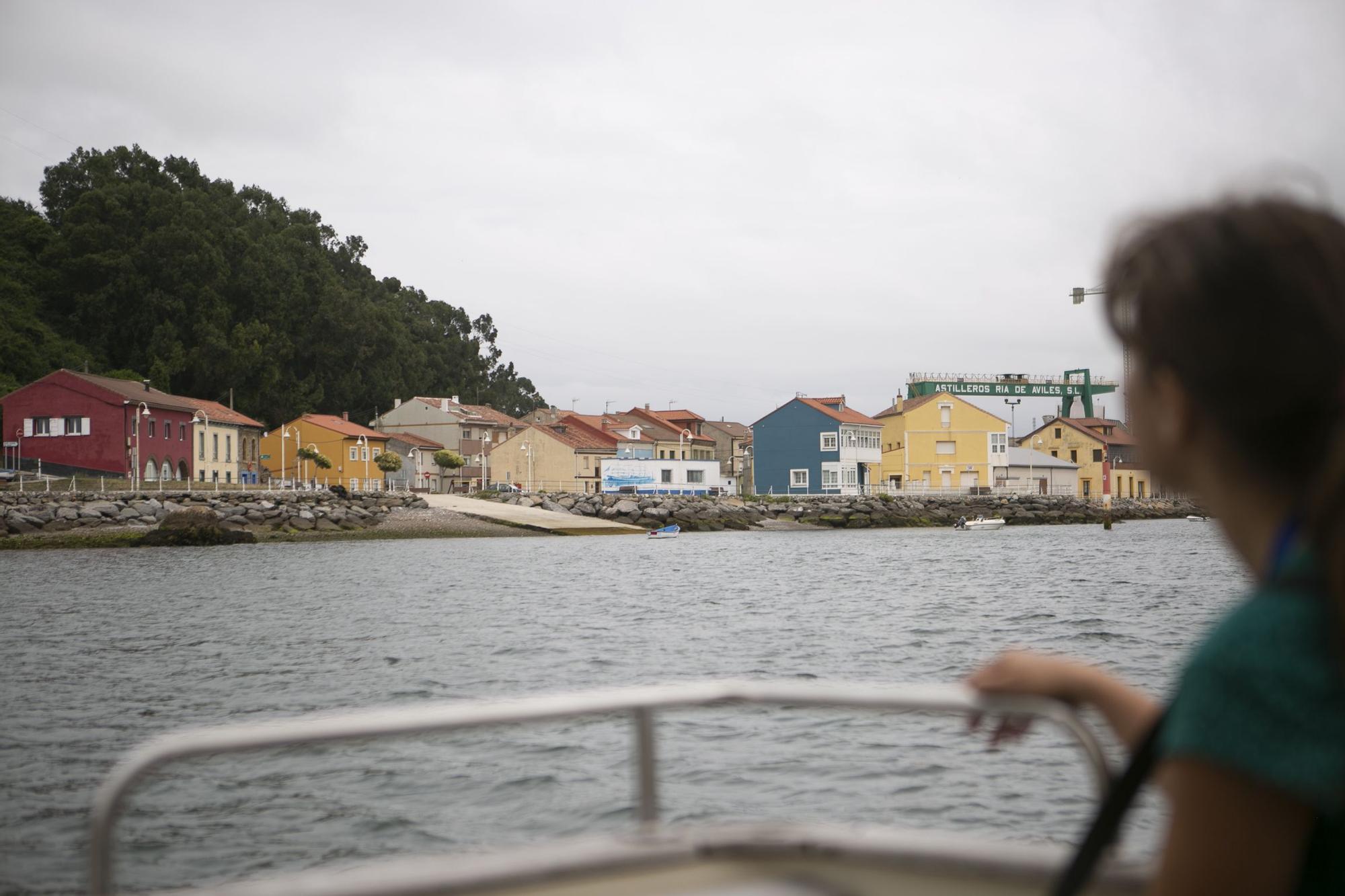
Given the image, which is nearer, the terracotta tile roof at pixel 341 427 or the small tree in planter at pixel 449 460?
the terracotta tile roof at pixel 341 427

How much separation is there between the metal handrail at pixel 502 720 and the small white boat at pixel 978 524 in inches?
2861

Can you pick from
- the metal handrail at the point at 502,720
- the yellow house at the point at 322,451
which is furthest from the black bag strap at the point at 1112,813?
the yellow house at the point at 322,451

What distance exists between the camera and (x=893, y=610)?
2439 centimetres

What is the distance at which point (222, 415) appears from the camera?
236ft

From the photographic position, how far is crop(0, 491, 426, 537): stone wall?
1964 inches

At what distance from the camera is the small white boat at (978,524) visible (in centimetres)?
7412

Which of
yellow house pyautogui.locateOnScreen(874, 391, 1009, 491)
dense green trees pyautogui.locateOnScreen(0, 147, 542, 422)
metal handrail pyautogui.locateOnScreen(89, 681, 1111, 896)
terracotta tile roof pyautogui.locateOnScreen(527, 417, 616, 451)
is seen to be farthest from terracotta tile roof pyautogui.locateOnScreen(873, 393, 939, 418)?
metal handrail pyautogui.locateOnScreen(89, 681, 1111, 896)

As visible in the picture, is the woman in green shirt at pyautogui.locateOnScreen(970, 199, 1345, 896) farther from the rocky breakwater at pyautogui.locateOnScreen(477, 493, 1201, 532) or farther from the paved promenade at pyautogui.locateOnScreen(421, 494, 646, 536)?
the rocky breakwater at pyautogui.locateOnScreen(477, 493, 1201, 532)

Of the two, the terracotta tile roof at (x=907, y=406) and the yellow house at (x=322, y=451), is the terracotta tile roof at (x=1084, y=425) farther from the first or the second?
the yellow house at (x=322, y=451)

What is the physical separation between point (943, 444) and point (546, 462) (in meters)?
29.4

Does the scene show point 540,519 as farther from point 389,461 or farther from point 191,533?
point 191,533

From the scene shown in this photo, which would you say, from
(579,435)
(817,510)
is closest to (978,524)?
(817,510)

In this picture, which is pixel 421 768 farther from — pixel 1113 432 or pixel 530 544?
pixel 1113 432

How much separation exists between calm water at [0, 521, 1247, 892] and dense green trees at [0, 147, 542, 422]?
144ft
